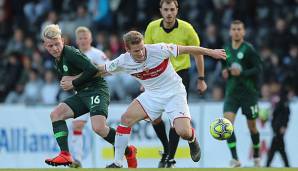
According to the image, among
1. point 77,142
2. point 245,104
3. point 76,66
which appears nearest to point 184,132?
point 76,66

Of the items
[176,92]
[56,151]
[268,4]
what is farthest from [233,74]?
[268,4]

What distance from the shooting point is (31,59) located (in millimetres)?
22234

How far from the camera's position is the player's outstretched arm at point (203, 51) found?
40.4ft

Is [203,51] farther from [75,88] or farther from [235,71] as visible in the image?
[235,71]

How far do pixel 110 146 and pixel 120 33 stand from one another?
531 cm

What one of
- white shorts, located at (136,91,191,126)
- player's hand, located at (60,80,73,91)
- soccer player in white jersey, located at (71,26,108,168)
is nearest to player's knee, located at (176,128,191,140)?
white shorts, located at (136,91,191,126)

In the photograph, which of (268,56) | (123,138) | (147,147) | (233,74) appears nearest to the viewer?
(123,138)

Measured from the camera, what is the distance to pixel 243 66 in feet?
51.8

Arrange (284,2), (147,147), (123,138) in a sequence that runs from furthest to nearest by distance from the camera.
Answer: (284,2), (147,147), (123,138)

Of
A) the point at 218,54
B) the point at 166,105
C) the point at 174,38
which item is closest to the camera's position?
the point at 218,54

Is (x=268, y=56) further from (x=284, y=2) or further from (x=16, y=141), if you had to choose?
(x=16, y=141)

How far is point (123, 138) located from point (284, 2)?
10.9 m

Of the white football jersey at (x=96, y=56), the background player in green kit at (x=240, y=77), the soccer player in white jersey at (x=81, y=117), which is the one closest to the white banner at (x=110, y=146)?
the soccer player in white jersey at (x=81, y=117)

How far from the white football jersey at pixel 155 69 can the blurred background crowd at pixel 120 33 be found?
668 cm
